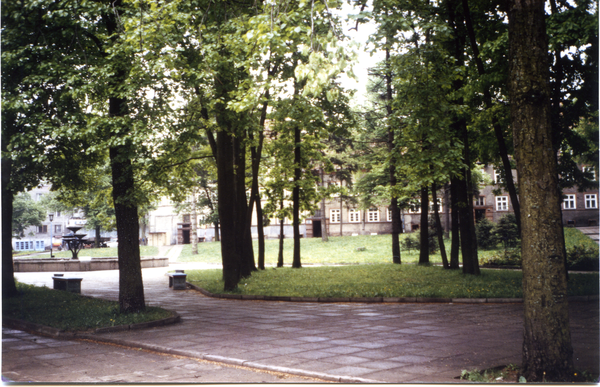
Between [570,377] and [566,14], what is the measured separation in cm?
829

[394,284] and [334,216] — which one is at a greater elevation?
[334,216]

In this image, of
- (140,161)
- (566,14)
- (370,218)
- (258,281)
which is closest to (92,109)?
(140,161)

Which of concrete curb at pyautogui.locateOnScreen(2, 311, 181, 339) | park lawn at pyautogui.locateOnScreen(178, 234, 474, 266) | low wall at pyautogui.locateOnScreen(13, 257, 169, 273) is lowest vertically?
park lawn at pyautogui.locateOnScreen(178, 234, 474, 266)

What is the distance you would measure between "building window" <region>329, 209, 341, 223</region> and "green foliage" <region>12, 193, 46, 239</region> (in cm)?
4510

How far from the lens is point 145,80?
8.91 m

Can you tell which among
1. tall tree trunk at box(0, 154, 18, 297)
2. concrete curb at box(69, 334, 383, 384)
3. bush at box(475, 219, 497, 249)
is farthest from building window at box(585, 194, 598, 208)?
bush at box(475, 219, 497, 249)

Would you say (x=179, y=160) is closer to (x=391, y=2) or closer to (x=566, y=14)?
(x=391, y=2)

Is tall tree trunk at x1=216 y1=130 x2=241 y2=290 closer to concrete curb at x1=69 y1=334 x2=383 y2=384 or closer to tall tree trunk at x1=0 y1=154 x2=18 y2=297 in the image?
tall tree trunk at x1=0 y1=154 x2=18 y2=297

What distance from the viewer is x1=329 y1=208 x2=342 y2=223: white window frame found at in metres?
54.6

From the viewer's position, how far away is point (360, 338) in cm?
757

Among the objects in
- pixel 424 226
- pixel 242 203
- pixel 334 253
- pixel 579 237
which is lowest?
pixel 334 253

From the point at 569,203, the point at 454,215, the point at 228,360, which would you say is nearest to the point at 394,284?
the point at 454,215

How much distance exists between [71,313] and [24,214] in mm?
2293

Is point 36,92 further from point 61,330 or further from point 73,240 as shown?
point 73,240
